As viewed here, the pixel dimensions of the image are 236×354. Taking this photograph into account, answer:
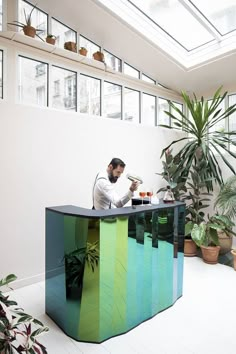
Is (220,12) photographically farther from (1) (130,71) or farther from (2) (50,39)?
(2) (50,39)

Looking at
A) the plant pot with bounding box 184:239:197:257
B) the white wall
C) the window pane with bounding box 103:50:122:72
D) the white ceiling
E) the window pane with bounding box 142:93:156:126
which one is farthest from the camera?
the window pane with bounding box 142:93:156:126

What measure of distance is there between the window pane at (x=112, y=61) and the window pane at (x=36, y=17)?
103 cm

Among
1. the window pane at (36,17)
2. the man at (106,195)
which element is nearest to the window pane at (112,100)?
the window pane at (36,17)

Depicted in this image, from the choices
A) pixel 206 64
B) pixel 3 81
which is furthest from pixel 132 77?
pixel 3 81

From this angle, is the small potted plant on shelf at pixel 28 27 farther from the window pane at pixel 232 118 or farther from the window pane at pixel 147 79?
the window pane at pixel 232 118

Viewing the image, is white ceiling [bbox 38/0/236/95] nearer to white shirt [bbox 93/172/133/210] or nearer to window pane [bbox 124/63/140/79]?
window pane [bbox 124/63/140/79]

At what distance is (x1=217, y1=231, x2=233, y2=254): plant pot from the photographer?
4.55 metres

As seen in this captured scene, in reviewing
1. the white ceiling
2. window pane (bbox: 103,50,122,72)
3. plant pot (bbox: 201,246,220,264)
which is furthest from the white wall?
plant pot (bbox: 201,246,220,264)

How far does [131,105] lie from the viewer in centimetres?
476

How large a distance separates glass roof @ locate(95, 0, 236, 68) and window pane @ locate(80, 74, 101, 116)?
0.99 meters

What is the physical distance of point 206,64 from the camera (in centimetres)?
440

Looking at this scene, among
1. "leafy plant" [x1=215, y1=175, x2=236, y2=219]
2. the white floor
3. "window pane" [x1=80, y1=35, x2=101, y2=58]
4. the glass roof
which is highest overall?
the glass roof

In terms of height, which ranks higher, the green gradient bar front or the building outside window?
the building outside window

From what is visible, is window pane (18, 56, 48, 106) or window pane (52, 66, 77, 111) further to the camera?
window pane (52, 66, 77, 111)
